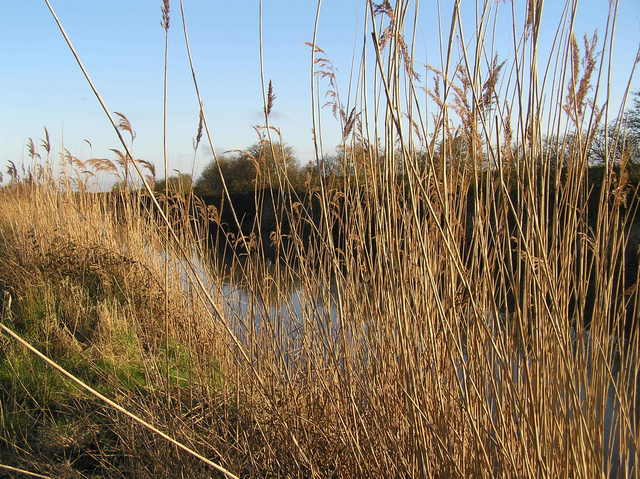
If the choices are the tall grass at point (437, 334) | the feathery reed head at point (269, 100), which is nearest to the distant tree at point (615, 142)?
the tall grass at point (437, 334)

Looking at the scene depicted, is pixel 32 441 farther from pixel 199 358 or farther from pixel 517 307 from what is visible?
pixel 517 307

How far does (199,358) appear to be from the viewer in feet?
5.69

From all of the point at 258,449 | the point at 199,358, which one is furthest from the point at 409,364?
the point at 199,358

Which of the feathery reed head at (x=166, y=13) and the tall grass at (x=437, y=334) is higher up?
the feathery reed head at (x=166, y=13)

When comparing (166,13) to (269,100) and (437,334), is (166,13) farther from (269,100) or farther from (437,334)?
(437,334)

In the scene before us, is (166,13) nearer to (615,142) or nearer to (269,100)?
(269,100)

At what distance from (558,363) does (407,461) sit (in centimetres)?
39

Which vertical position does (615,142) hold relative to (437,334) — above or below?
above

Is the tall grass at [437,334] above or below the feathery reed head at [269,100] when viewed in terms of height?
below

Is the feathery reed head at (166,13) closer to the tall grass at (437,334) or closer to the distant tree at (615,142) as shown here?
the tall grass at (437,334)

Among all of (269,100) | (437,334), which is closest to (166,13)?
(269,100)

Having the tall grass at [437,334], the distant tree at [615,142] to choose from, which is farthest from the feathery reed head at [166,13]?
the distant tree at [615,142]

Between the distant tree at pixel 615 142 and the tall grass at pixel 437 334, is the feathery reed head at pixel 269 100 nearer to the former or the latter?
the tall grass at pixel 437 334

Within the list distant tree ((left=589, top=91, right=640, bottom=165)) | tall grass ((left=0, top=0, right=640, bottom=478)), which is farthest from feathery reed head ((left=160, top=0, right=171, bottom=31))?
distant tree ((left=589, top=91, right=640, bottom=165))
